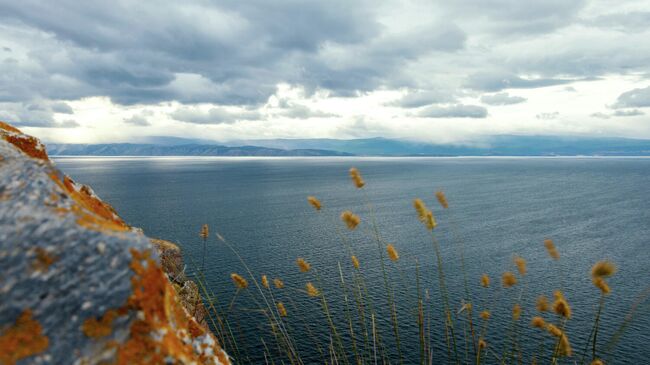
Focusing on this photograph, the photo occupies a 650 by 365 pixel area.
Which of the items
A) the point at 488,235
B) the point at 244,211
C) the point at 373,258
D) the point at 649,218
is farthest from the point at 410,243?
Result: the point at 649,218

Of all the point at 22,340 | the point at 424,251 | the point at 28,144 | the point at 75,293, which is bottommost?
the point at 424,251

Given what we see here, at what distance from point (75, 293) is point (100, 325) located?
1.07 ft

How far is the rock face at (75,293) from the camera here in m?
2.93

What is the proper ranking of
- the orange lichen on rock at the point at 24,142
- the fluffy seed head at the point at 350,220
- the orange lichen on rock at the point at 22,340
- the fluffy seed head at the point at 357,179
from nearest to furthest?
the orange lichen on rock at the point at 22,340, the orange lichen on rock at the point at 24,142, the fluffy seed head at the point at 350,220, the fluffy seed head at the point at 357,179

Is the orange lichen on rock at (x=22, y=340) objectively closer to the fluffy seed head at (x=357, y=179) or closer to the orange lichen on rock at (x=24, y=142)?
the orange lichen on rock at (x=24, y=142)

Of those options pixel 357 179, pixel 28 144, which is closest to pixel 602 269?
pixel 357 179

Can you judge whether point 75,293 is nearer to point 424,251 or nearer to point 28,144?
point 28,144

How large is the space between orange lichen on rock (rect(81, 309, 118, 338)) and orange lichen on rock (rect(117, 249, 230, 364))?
148 millimetres

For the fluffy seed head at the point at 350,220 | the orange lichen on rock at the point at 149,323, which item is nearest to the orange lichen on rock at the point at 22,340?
the orange lichen on rock at the point at 149,323

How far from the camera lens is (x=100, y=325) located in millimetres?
3002

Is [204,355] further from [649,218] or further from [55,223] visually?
[649,218]

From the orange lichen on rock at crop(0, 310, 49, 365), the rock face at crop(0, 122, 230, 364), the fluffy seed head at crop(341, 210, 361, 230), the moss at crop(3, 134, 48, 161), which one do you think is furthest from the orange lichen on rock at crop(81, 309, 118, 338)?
the fluffy seed head at crop(341, 210, 361, 230)

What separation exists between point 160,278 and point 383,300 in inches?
1925

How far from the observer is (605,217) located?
321 feet
